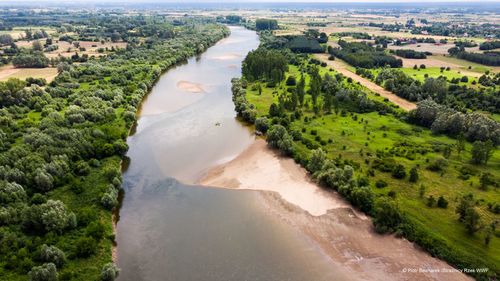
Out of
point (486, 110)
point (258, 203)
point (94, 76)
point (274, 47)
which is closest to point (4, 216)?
point (258, 203)

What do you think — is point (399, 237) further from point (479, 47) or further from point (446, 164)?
point (479, 47)

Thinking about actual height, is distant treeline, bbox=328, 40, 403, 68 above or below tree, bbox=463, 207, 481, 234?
above

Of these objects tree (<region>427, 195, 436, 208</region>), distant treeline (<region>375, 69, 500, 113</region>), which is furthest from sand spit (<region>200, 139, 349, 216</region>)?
distant treeline (<region>375, 69, 500, 113</region>)

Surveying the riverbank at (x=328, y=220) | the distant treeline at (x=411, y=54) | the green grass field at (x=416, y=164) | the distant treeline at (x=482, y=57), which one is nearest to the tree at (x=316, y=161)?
the riverbank at (x=328, y=220)

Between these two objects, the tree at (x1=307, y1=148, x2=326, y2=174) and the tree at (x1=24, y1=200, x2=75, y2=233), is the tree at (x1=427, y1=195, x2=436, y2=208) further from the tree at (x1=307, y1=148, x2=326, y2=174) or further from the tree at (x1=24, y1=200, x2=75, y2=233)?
the tree at (x1=24, y1=200, x2=75, y2=233)

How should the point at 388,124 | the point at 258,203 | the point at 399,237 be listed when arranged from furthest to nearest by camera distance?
1. the point at 388,124
2. the point at 258,203
3. the point at 399,237

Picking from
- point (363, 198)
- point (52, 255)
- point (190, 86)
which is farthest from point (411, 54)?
point (52, 255)
